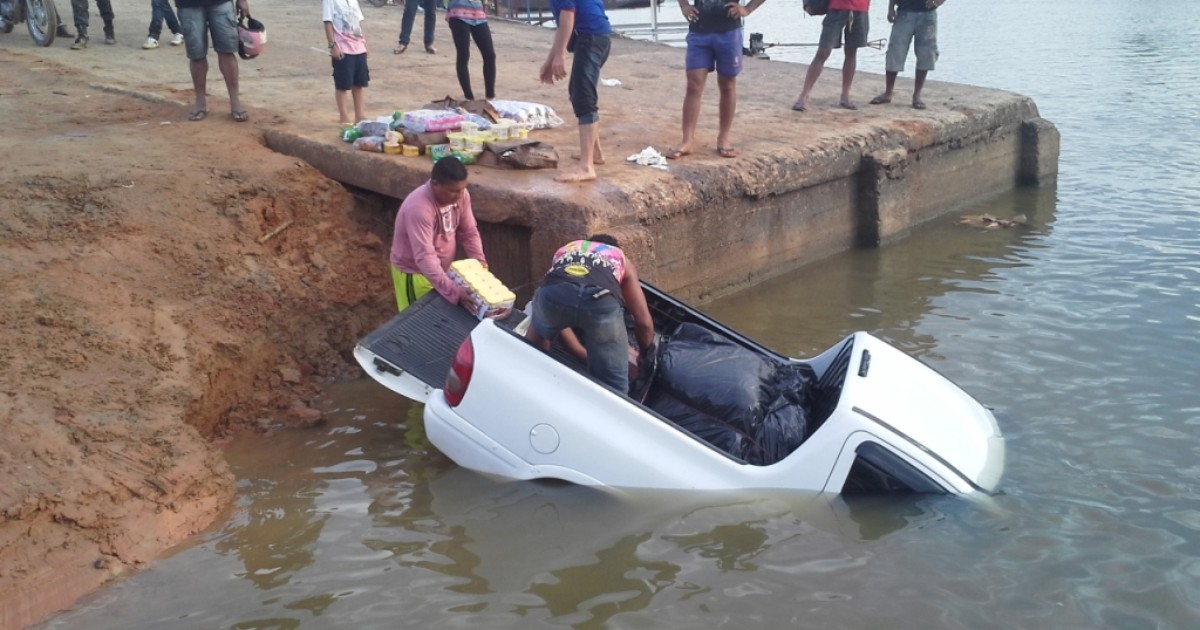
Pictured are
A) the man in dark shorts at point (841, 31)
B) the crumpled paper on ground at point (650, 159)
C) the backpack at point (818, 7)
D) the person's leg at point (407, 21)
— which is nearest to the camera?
the crumpled paper on ground at point (650, 159)

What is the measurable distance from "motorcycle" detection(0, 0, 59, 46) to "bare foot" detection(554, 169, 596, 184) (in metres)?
8.56

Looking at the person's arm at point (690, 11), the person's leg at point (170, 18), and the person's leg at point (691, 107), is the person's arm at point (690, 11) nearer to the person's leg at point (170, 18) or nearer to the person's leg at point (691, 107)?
the person's leg at point (691, 107)

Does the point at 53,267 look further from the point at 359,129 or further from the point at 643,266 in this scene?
the point at 643,266

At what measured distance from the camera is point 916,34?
1057cm

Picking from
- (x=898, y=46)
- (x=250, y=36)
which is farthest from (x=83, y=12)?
(x=898, y=46)

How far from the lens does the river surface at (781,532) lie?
4.00 m

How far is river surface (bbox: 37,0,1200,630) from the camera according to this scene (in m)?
4.00

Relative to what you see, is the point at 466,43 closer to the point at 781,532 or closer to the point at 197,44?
the point at 197,44

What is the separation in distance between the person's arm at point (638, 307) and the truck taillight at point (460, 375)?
801 millimetres

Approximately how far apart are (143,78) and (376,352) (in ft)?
23.0

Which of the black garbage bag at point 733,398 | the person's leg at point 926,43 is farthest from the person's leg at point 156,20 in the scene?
the black garbage bag at point 733,398

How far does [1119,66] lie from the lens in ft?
64.7

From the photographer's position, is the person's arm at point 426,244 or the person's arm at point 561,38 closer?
the person's arm at point 426,244

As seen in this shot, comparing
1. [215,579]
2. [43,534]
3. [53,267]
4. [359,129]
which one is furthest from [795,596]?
[359,129]
